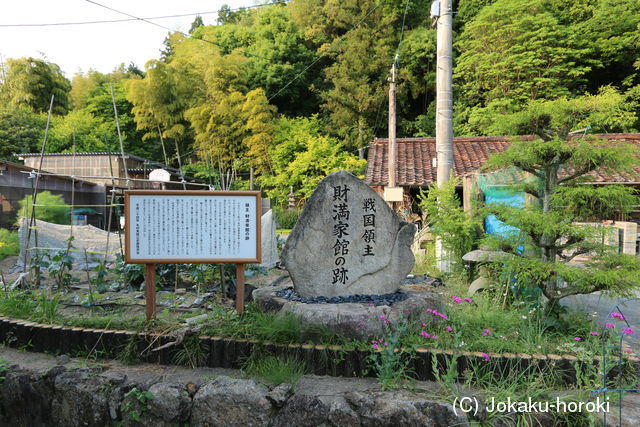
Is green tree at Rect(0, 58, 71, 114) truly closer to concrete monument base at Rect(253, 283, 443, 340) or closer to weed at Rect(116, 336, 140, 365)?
weed at Rect(116, 336, 140, 365)

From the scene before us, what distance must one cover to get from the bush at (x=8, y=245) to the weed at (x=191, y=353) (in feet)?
21.3

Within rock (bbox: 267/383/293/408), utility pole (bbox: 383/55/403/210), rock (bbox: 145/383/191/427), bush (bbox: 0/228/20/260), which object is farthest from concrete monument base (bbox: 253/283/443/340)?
bush (bbox: 0/228/20/260)

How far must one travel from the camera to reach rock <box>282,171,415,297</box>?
392 centimetres

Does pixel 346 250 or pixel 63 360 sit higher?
pixel 346 250

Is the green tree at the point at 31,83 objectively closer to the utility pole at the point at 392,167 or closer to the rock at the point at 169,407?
the utility pole at the point at 392,167

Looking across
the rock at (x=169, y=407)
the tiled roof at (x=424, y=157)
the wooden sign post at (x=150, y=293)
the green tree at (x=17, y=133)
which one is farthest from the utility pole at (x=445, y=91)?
the green tree at (x=17, y=133)

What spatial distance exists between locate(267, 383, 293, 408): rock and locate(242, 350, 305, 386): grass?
0.07 meters

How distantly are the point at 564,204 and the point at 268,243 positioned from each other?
5119 millimetres

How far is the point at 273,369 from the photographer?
114 inches

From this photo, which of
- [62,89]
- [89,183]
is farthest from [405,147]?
[62,89]

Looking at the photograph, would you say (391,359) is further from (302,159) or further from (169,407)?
(302,159)

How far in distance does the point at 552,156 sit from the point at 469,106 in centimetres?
1406

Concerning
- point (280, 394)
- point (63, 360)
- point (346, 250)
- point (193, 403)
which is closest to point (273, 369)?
point (280, 394)

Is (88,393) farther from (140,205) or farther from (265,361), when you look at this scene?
(140,205)
